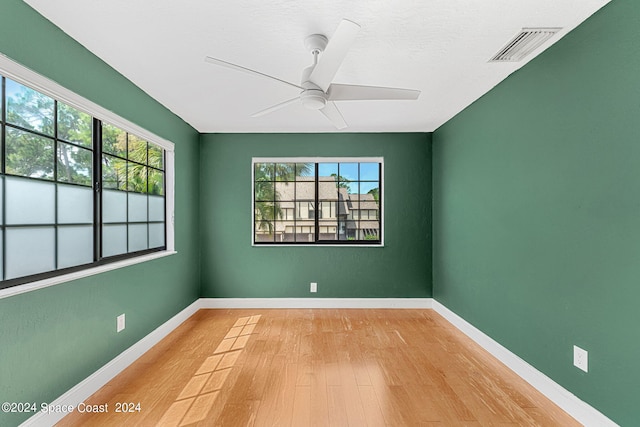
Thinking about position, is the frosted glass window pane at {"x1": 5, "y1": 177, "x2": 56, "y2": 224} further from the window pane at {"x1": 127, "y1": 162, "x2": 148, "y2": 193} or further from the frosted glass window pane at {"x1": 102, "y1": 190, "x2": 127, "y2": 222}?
the window pane at {"x1": 127, "y1": 162, "x2": 148, "y2": 193}

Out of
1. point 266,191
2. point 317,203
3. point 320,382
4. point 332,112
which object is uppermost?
point 332,112

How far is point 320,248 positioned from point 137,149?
2.43 metres

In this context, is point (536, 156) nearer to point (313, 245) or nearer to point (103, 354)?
point (313, 245)

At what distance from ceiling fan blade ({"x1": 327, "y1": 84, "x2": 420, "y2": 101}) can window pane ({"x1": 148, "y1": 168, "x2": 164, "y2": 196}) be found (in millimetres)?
2133

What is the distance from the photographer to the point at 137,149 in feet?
10.0

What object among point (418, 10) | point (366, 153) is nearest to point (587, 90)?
point (418, 10)

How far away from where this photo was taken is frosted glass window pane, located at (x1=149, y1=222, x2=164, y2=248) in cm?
332

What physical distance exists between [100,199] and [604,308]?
3377mm

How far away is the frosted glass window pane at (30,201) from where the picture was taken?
1765 millimetres

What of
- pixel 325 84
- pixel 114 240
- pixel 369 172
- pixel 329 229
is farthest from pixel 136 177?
pixel 369 172

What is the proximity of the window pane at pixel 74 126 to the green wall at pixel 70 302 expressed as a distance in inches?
9.0

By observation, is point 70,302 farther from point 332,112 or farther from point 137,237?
point 332,112

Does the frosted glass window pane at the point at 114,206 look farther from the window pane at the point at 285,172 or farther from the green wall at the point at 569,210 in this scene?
the green wall at the point at 569,210

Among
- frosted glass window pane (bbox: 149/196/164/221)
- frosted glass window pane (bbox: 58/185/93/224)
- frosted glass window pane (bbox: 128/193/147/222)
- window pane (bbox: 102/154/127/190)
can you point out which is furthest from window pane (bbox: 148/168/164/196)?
frosted glass window pane (bbox: 58/185/93/224)
